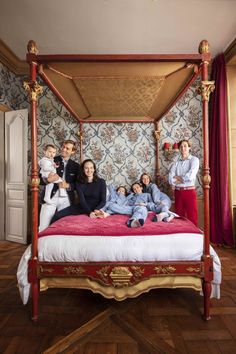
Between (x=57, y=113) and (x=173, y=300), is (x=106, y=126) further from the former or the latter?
(x=173, y=300)

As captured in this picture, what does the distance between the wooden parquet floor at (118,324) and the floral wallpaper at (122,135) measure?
7.74ft

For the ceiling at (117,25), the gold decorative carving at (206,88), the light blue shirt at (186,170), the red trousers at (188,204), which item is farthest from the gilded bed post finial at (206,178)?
the ceiling at (117,25)

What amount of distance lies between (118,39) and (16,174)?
266 centimetres

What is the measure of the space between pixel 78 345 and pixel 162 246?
87cm

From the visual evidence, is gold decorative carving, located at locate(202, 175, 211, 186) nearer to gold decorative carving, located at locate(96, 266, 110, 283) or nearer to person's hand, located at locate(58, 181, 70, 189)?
gold decorative carving, located at locate(96, 266, 110, 283)

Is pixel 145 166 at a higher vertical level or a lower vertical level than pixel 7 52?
lower

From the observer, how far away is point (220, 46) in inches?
143

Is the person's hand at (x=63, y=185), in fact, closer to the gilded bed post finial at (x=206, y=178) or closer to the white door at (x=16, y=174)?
the white door at (x=16, y=174)

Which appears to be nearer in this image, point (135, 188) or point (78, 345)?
point (78, 345)

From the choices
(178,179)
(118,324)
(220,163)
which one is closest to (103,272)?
(118,324)

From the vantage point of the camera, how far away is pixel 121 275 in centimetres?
178

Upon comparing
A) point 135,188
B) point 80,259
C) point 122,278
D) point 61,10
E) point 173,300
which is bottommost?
point 173,300

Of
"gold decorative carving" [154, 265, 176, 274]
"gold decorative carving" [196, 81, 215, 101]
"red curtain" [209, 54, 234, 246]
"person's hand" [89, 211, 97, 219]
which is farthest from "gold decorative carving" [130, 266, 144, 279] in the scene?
"red curtain" [209, 54, 234, 246]

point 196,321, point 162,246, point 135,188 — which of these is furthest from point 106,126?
point 196,321
